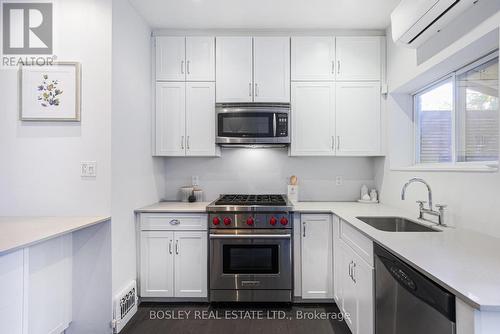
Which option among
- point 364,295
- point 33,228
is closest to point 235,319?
point 364,295

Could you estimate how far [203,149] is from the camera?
9.04 feet

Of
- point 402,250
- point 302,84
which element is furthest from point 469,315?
point 302,84

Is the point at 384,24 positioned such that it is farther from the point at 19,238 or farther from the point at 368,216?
the point at 19,238

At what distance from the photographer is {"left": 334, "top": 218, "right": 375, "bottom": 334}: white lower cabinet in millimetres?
1604

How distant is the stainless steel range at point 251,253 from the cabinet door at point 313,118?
737mm

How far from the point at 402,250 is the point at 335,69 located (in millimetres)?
2030

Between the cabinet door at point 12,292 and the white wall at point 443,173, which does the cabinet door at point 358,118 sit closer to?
the white wall at point 443,173

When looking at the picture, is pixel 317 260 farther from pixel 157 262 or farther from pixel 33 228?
pixel 33 228

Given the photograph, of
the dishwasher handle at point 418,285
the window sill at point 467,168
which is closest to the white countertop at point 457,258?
the dishwasher handle at point 418,285

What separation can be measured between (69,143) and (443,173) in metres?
2.77

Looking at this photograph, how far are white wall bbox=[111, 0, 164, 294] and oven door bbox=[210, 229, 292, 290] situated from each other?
739mm

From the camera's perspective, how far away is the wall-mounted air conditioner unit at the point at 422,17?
1.50 meters

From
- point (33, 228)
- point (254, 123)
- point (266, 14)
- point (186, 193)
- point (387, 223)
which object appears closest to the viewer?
point (33, 228)

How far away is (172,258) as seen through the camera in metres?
2.44
